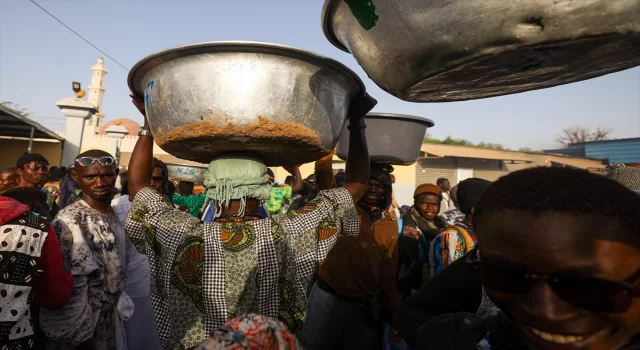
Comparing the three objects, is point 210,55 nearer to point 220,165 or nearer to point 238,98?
point 238,98

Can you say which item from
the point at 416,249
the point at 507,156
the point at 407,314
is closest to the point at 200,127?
the point at 407,314

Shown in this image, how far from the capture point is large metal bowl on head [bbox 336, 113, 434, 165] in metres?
3.02

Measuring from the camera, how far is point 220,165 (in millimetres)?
1845

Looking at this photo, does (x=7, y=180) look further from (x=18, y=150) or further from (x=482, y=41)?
(x=18, y=150)

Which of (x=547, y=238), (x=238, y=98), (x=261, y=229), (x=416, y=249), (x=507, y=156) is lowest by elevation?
(x=416, y=249)

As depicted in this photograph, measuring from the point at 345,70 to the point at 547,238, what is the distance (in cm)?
99

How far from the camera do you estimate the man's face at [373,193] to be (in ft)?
11.9

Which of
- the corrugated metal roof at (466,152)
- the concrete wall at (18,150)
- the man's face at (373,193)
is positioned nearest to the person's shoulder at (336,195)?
the man's face at (373,193)

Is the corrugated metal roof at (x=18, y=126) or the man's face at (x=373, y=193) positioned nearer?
the man's face at (x=373, y=193)

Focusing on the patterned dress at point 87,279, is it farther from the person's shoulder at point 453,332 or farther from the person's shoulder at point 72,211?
the person's shoulder at point 453,332

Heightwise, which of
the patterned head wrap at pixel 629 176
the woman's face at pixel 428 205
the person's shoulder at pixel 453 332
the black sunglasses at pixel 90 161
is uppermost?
the patterned head wrap at pixel 629 176

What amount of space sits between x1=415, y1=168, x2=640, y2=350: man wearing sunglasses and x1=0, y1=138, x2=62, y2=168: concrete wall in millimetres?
18285

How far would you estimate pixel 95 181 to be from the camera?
2955 millimetres

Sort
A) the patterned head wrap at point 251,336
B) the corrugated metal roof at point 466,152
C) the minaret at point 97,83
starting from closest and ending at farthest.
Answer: the patterned head wrap at point 251,336 < the corrugated metal roof at point 466,152 < the minaret at point 97,83
